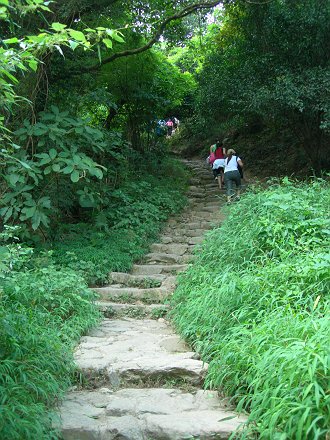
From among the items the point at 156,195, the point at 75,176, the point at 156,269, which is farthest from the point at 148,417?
the point at 156,195

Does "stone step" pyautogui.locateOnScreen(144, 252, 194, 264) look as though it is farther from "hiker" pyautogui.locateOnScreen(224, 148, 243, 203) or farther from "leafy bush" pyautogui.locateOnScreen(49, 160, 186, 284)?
"hiker" pyautogui.locateOnScreen(224, 148, 243, 203)

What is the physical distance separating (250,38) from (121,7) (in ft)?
12.3

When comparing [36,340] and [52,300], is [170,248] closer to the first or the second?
[52,300]

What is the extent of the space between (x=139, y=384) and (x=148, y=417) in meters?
0.67

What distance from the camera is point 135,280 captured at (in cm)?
683

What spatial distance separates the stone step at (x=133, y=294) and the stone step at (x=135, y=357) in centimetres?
95

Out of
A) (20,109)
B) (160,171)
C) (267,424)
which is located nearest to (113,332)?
(267,424)

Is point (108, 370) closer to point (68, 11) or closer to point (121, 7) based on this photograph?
point (68, 11)

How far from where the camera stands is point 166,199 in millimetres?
10336

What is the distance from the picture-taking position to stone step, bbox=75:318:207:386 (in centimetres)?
392

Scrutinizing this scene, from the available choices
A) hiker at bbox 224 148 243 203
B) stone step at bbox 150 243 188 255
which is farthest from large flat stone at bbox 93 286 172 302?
hiker at bbox 224 148 243 203

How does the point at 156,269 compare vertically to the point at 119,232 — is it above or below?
below

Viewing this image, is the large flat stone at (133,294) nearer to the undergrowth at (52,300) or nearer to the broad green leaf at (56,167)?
the undergrowth at (52,300)

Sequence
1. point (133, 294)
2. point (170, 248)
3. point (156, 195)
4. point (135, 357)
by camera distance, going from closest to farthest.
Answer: point (135, 357), point (133, 294), point (170, 248), point (156, 195)
